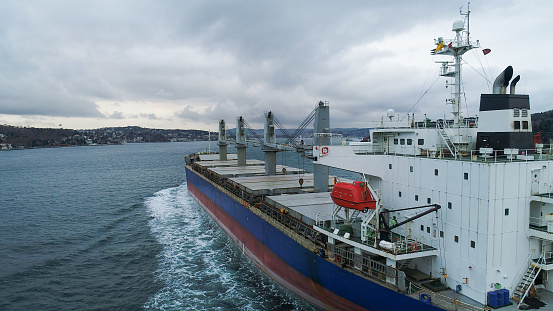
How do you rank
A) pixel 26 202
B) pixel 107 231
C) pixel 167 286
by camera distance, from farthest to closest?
pixel 26 202
pixel 107 231
pixel 167 286

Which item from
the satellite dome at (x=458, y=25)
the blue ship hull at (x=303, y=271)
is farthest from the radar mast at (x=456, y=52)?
the blue ship hull at (x=303, y=271)

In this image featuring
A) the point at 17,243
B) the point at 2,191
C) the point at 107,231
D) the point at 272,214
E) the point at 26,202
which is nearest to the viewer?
the point at 272,214

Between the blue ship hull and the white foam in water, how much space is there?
33.7 inches

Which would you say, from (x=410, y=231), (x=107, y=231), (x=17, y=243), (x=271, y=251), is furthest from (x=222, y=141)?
(x=410, y=231)

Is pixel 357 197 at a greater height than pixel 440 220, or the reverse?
pixel 357 197

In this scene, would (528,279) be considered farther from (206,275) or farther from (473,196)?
(206,275)

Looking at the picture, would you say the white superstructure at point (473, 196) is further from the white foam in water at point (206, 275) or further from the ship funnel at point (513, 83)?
the white foam in water at point (206, 275)

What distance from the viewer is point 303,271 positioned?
17578mm

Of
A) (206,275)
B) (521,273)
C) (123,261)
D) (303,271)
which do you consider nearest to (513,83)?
(521,273)

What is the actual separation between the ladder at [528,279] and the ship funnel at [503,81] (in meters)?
6.10

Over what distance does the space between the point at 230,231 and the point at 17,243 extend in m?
17.3

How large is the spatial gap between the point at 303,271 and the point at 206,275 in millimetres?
7689

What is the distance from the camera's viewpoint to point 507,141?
42.0 ft

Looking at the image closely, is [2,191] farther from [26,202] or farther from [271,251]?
[271,251]
